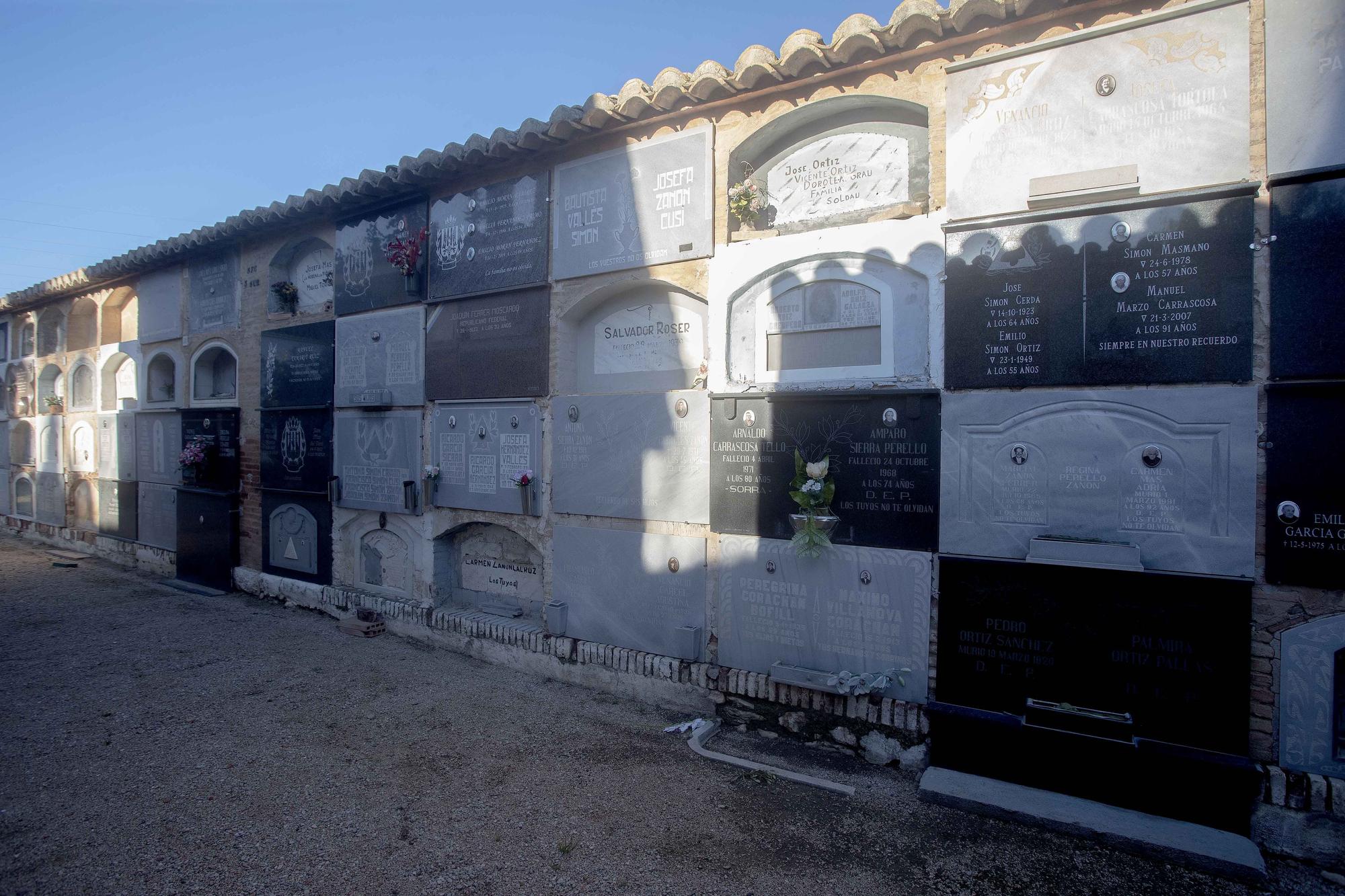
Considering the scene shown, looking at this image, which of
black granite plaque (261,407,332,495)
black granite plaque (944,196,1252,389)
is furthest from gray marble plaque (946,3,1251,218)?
black granite plaque (261,407,332,495)

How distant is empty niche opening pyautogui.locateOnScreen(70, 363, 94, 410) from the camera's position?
1098cm

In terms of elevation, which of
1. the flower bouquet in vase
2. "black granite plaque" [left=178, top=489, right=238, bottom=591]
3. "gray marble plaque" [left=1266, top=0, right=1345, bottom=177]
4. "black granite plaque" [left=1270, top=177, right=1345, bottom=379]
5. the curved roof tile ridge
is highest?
the curved roof tile ridge

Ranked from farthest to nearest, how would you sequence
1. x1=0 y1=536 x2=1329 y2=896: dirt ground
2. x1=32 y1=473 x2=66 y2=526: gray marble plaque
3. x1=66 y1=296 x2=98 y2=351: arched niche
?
x1=32 y1=473 x2=66 y2=526: gray marble plaque, x1=66 y1=296 x2=98 y2=351: arched niche, x1=0 y1=536 x2=1329 y2=896: dirt ground

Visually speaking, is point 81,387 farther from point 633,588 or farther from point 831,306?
point 831,306

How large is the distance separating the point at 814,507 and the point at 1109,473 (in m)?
1.58

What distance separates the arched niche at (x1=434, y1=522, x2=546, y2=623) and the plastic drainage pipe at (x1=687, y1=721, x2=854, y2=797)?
6.68ft

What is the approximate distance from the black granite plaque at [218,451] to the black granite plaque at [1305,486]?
9543mm

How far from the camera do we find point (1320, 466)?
3.16m

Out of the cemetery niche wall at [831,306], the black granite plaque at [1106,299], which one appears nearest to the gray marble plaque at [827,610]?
the cemetery niche wall at [831,306]

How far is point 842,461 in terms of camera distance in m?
4.25

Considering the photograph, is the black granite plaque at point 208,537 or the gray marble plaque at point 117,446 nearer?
the black granite plaque at point 208,537

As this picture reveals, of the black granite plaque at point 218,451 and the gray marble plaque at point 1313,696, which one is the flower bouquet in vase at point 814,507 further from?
the black granite plaque at point 218,451

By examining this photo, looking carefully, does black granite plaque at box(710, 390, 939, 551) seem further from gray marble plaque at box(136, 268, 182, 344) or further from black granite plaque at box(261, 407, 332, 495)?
gray marble plaque at box(136, 268, 182, 344)

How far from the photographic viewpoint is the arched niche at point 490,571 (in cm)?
602
